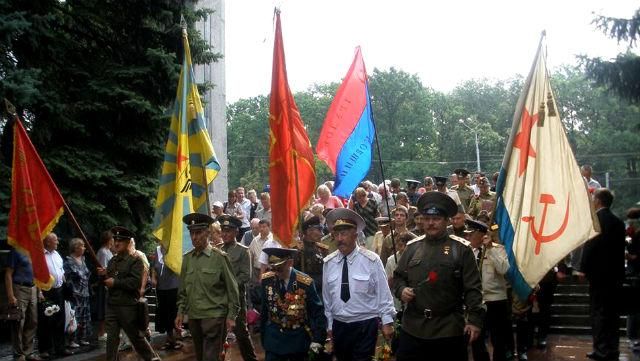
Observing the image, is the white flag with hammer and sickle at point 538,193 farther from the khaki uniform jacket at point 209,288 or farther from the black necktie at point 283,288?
the khaki uniform jacket at point 209,288

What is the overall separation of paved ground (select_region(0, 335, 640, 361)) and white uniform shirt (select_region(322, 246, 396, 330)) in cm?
455

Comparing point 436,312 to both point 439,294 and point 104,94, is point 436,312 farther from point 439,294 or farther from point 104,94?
point 104,94

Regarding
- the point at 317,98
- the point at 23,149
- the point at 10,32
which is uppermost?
the point at 317,98

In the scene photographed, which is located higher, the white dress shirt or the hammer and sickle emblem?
the hammer and sickle emblem

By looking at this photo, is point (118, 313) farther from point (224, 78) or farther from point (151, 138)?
point (224, 78)

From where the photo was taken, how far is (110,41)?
17.0 metres

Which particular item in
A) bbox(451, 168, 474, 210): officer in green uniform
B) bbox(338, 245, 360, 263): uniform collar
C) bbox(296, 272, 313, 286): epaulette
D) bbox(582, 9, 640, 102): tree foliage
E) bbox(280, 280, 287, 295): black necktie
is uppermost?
bbox(582, 9, 640, 102): tree foliage

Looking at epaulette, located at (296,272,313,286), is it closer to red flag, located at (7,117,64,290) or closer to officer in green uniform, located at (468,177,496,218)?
red flag, located at (7,117,64,290)

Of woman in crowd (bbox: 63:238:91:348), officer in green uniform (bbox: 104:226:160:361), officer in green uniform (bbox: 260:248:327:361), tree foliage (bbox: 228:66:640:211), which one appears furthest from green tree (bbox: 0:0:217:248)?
tree foliage (bbox: 228:66:640:211)

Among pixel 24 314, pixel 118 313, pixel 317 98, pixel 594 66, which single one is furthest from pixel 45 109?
pixel 317 98

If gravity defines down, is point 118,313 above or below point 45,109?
below

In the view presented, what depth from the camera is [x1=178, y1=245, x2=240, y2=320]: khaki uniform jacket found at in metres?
9.27

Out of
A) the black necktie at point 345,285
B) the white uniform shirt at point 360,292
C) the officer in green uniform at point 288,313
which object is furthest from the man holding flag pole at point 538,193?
the officer in green uniform at point 288,313

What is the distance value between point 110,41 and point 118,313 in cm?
815
